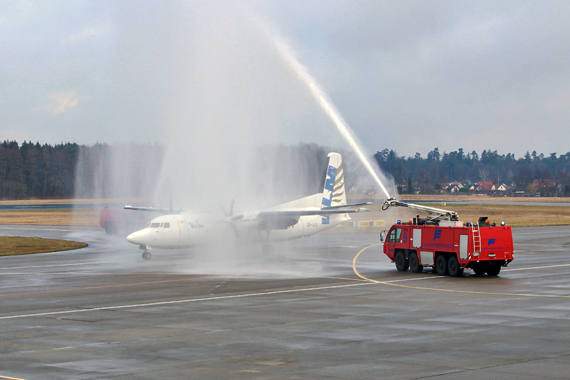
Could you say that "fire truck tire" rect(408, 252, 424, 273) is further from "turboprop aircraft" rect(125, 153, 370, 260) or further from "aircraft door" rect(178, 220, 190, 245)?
"aircraft door" rect(178, 220, 190, 245)

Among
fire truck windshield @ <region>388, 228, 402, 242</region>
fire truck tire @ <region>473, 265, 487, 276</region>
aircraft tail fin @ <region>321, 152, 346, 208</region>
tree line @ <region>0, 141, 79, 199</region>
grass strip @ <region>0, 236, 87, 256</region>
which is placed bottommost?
fire truck tire @ <region>473, 265, 487, 276</region>

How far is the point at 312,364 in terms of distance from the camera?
1255 centimetres

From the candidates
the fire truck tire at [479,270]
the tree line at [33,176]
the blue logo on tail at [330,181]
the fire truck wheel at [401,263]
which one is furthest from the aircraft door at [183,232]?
the tree line at [33,176]

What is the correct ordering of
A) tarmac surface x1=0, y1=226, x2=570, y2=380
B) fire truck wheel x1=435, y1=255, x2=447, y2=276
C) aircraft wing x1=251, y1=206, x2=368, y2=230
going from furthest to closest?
aircraft wing x1=251, y1=206, x2=368, y2=230
fire truck wheel x1=435, y1=255, x2=447, y2=276
tarmac surface x1=0, y1=226, x2=570, y2=380

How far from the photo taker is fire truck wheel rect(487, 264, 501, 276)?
1121 inches

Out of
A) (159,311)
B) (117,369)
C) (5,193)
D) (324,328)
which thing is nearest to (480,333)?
(324,328)

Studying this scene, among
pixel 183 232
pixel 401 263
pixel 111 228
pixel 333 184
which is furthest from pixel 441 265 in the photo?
pixel 111 228

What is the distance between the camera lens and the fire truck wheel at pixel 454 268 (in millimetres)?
27922

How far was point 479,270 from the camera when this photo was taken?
2875cm

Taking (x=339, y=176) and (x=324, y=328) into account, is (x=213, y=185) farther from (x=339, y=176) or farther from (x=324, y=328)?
(x=324, y=328)

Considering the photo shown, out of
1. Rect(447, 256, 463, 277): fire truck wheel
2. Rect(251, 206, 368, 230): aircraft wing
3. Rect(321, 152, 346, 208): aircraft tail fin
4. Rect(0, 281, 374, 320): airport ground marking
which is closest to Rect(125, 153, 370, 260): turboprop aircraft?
Rect(251, 206, 368, 230): aircraft wing

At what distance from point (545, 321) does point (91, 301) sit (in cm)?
1571

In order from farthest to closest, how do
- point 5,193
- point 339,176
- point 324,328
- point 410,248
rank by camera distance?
point 5,193 < point 339,176 < point 410,248 < point 324,328

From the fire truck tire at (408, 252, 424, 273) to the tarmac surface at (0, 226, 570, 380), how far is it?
1041 millimetres
